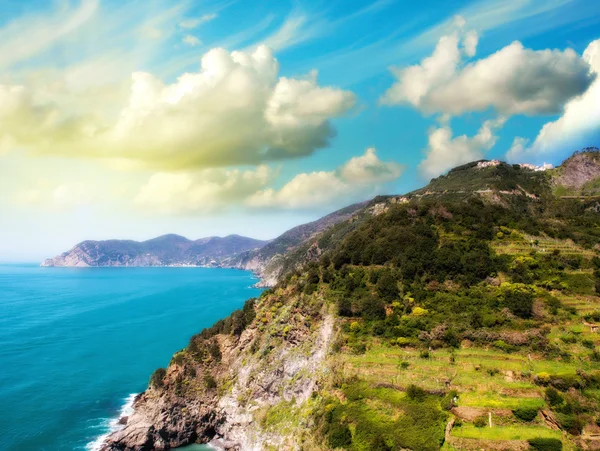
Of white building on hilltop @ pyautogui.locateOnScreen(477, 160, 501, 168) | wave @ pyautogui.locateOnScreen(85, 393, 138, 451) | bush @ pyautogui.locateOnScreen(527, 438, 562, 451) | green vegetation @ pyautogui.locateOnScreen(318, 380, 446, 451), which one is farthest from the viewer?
white building on hilltop @ pyautogui.locateOnScreen(477, 160, 501, 168)

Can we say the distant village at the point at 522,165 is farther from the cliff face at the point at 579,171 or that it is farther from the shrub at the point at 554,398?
the shrub at the point at 554,398

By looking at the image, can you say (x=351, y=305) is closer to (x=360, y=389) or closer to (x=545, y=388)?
(x=360, y=389)

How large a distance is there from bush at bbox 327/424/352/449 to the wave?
1164 inches

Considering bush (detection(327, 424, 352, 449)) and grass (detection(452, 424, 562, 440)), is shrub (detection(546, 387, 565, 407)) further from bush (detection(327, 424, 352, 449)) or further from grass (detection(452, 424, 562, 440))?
bush (detection(327, 424, 352, 449))

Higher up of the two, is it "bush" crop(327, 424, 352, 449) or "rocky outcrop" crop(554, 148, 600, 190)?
"rocky outcrop" crop(554, 148, 600, 190)

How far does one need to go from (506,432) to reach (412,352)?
990 cm

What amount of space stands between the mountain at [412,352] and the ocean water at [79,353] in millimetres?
9204

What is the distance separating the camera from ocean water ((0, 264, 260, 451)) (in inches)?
1922

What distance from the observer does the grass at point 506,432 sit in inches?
998

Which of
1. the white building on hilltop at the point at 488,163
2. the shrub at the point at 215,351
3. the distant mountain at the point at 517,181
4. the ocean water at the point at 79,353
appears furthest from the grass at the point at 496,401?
the white building on hilltop at the point at 488,163

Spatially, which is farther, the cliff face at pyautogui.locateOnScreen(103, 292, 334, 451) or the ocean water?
the ocean water

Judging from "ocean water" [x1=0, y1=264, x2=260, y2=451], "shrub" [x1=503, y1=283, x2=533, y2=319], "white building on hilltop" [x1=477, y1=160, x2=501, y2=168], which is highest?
"white building on hilltop" [x1=477, y1=160, x2=501, y2=168]

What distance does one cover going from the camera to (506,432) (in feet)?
84.4

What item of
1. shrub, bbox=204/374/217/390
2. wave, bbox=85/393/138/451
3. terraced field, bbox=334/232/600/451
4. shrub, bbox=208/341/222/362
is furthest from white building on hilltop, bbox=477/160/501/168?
wave, bbox=85/393/138/451
